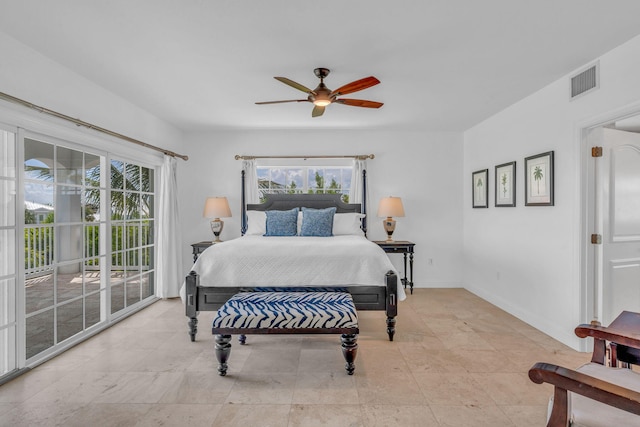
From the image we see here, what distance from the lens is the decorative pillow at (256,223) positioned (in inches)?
185

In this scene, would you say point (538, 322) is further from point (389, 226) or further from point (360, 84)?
point (360, 84)

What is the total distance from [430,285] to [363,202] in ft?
5.72

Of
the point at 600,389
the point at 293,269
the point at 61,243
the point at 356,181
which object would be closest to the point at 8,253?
the point at 61,243

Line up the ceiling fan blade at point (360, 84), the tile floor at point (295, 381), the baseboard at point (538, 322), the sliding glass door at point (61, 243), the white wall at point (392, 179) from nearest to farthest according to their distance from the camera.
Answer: the tile floor at point (295, 381), the ceiling fan blade at point (360, 84), the sliding glass door at point (61, 243), the baseboard at point (538, 322), the white wall at point (392, 179)

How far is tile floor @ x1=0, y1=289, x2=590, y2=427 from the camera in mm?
2037

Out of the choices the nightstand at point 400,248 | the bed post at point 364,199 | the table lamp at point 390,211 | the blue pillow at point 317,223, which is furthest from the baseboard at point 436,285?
the blue pillow at point 317,223

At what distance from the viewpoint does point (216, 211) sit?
16.2 feet

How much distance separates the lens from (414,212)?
5.41 meters

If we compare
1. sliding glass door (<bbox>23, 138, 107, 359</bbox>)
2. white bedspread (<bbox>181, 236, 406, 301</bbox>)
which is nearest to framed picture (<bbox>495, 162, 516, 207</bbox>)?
white bedspread (<bbox>181, 236, 406, 301</bbox>)

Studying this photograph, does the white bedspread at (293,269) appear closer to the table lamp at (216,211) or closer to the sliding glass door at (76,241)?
the sliding glass door at (76,241)

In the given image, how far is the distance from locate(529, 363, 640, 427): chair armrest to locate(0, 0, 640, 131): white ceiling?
2.05 meters

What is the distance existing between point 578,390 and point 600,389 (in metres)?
0.06

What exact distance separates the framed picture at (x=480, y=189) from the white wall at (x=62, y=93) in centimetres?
464

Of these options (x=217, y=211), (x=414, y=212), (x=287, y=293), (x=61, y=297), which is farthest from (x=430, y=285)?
(x=61, y=297)
